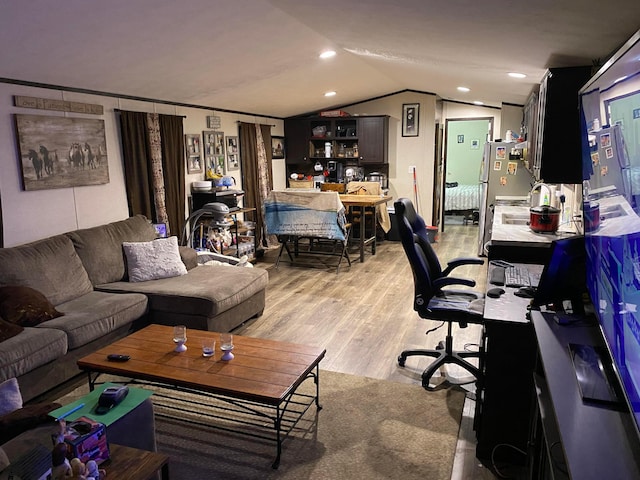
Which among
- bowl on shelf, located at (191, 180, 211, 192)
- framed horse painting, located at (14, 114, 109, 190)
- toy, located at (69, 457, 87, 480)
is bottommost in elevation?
toy, located at (69, 457, 87, 480)

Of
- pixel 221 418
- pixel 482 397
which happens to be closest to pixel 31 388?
pixel 221 418

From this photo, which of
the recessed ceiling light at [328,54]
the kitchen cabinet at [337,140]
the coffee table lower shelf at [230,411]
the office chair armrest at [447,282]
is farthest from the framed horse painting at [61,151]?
the kitchen cabinet at [337,140]

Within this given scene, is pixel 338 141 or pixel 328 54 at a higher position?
pixel 328 54

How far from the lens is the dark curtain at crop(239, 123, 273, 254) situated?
6.78m

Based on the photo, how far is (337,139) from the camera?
8062mm

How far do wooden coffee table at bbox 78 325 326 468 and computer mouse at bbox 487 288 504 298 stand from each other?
99cm

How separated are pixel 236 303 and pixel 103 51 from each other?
2.13 meters

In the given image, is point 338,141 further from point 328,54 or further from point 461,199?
point 328,54

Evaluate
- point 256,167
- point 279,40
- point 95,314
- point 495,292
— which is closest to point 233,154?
point 256,167

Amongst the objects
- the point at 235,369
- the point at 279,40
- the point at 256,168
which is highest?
the point at 279,40

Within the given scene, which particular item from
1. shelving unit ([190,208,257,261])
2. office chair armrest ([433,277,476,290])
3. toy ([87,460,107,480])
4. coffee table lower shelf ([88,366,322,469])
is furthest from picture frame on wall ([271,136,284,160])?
toy ([87,460,107,480])

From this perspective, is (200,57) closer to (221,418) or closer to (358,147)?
(221,418)

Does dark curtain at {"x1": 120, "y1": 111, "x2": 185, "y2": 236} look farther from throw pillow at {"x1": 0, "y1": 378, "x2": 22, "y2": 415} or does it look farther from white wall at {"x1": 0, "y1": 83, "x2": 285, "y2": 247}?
throw pillow at {"x1": 0, "y1": 378, "x2": 22, "y2": 415}

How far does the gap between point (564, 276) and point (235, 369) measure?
167 centimetres
